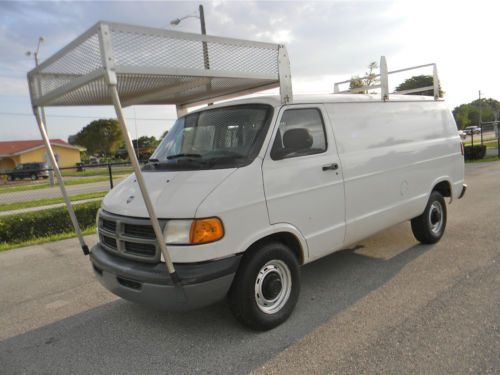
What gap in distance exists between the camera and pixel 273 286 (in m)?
3.56

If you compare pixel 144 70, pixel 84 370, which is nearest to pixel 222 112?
pixel 144 70

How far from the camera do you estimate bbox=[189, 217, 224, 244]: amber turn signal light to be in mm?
3059

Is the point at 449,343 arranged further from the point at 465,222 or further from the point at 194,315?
the point at 465,222

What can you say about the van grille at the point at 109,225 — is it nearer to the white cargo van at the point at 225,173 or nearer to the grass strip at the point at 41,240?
the white cargo van at the point at 225,173

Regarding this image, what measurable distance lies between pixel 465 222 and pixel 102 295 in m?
5.95

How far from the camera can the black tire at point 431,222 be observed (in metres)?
5.59

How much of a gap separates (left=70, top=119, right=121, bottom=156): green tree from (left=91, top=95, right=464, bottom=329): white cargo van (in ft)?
180

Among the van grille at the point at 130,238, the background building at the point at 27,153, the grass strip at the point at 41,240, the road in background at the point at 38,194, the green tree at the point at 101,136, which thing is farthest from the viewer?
the green tree at the point at 101,136

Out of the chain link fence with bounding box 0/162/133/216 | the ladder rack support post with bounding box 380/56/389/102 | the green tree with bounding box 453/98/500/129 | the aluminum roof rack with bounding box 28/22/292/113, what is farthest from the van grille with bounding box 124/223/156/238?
the green tree with bounding box 453/98/500/129

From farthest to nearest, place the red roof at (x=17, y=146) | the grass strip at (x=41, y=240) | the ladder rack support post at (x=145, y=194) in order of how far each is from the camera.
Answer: the red roof at (x=17, y=146) < the grass strip at (x=41, y=240) < the ladder rack support post at (x=145, y=194)

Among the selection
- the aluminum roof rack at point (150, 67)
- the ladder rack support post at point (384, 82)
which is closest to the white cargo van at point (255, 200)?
the ladder rack support post at point (384, 82)

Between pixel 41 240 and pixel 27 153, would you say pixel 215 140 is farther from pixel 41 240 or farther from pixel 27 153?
pixel 27 153

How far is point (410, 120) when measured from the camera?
5.29 meters

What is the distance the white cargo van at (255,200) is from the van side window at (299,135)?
0.01 meters
